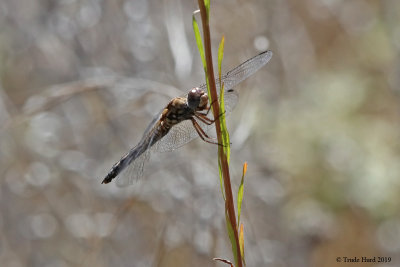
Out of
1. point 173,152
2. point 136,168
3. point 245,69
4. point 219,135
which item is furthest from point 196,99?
point 173,152

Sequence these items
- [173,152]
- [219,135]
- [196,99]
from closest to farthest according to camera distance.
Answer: [219,135] → [196,99] → [173,152]

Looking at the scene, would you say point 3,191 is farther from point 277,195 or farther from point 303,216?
point 303,216

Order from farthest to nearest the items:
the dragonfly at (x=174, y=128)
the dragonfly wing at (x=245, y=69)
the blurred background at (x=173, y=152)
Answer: the blurred background at (x=173, y=152) < the dragonfly at (x=174, y=128) < the dragonfly wing at (x=245, y=69)

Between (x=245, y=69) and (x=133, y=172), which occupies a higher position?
(x=245, y=69)

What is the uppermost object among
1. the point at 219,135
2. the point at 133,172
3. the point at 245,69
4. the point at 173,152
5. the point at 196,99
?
the point at 173,152

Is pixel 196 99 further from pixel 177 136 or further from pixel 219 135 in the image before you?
pixel 219 135

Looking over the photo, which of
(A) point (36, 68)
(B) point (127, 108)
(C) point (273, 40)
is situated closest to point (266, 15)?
(C) point (273, 40)

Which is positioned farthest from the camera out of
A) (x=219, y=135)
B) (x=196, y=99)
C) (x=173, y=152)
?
(x=173, y=152)

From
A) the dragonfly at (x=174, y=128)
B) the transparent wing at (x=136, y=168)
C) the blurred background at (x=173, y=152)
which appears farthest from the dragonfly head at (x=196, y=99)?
the blurred background at (x=173, y=152)

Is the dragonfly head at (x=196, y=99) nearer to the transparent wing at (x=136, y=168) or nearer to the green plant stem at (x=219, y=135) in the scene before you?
the transparent wing at (x=136, y=168)
